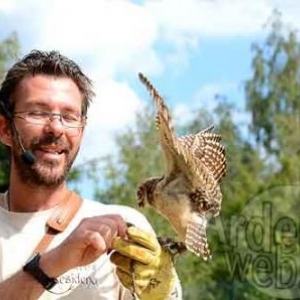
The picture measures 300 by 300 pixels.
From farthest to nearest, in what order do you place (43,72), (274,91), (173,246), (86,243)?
(274,91)
(43,72)
(173,246)
(86,243)

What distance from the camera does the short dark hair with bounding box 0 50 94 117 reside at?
3.16 metres

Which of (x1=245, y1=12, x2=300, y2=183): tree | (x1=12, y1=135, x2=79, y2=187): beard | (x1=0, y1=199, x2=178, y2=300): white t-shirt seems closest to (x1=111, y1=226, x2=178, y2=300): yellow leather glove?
(x1=0, y1=199, x2=178, y2=300): white t-shirt

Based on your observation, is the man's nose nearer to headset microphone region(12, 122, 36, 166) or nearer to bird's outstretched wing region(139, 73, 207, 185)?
A: headset microphone region(12, 122, 36, 166)

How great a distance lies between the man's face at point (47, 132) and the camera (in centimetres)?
299

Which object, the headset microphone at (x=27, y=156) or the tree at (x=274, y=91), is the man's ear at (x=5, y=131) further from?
the tree at (x=274, y=91)

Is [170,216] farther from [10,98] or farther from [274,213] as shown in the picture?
[274,213]

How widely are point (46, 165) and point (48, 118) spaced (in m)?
Result: 0.13

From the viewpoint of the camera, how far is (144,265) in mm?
2725

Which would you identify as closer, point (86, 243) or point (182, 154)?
point (86, 243)

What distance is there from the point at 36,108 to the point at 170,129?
1.78 ft

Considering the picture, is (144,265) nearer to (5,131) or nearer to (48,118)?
(48,118)

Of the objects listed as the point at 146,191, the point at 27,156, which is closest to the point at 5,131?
the point at 27,156

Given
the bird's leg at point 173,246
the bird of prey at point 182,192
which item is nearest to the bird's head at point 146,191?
the bird of prey at point 182,192

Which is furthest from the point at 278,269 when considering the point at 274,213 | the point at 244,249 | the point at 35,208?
the point at 35,208
